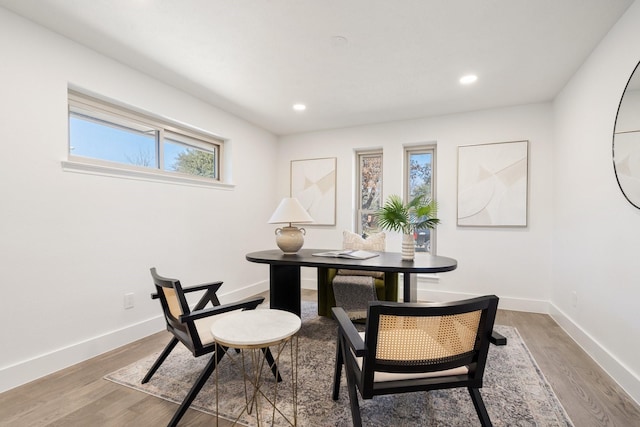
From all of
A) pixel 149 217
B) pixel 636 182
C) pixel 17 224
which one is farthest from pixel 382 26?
pixel 17 224

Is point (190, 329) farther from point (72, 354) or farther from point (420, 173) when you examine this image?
point (420, 173)

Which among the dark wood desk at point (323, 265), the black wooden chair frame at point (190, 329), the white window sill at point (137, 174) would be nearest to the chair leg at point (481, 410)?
the dark wood desk at point (323, 265)

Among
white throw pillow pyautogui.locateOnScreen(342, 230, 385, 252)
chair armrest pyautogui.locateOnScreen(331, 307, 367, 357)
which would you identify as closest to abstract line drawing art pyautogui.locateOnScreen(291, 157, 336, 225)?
white throw pillow pyautogui.locateOnScreen(342, 230, 385, 252)

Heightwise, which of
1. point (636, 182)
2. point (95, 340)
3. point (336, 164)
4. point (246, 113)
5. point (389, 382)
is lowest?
point (95, 340)

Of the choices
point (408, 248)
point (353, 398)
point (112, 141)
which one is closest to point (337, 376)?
point (353, 398)

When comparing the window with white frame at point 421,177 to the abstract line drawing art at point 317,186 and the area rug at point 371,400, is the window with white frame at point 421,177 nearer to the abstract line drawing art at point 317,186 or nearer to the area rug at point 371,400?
the abstract line drawing art at point 317,186

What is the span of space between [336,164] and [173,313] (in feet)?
10.4

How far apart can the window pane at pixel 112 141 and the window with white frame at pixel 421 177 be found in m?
3.12

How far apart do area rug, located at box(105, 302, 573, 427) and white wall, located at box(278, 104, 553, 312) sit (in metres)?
1.40

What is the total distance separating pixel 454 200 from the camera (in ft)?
12.6

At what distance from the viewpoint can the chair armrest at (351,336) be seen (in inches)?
48.7

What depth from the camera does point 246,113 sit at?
12.7 ft

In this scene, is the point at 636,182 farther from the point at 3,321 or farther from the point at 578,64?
the point at 3,321

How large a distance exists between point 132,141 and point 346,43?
2.10 meters
